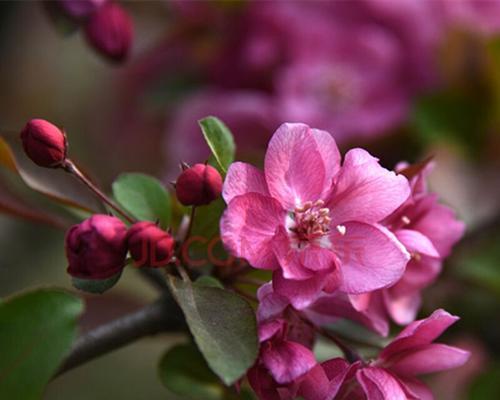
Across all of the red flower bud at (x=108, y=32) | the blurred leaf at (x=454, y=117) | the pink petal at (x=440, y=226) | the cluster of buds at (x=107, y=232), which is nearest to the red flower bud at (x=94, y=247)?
the cluster of buds at (x=107, y=232)

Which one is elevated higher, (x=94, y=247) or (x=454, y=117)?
(x=94, y=247)

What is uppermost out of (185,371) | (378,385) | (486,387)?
(378,385)

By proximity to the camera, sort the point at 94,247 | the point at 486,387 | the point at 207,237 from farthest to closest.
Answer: the point at 486,387, the point at 207,237, the point at 94,247

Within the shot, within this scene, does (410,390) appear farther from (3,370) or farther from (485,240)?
(485,240)

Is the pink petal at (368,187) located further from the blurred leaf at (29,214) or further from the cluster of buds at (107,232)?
the blurred leaf at (29,214)

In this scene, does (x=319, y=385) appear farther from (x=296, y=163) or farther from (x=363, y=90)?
(x=363, y=90)

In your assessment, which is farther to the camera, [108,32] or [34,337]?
[108,32]

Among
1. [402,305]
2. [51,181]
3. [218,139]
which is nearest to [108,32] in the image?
[51,181]

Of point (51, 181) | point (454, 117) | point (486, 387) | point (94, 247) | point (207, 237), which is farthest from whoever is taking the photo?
point (454, 117)
